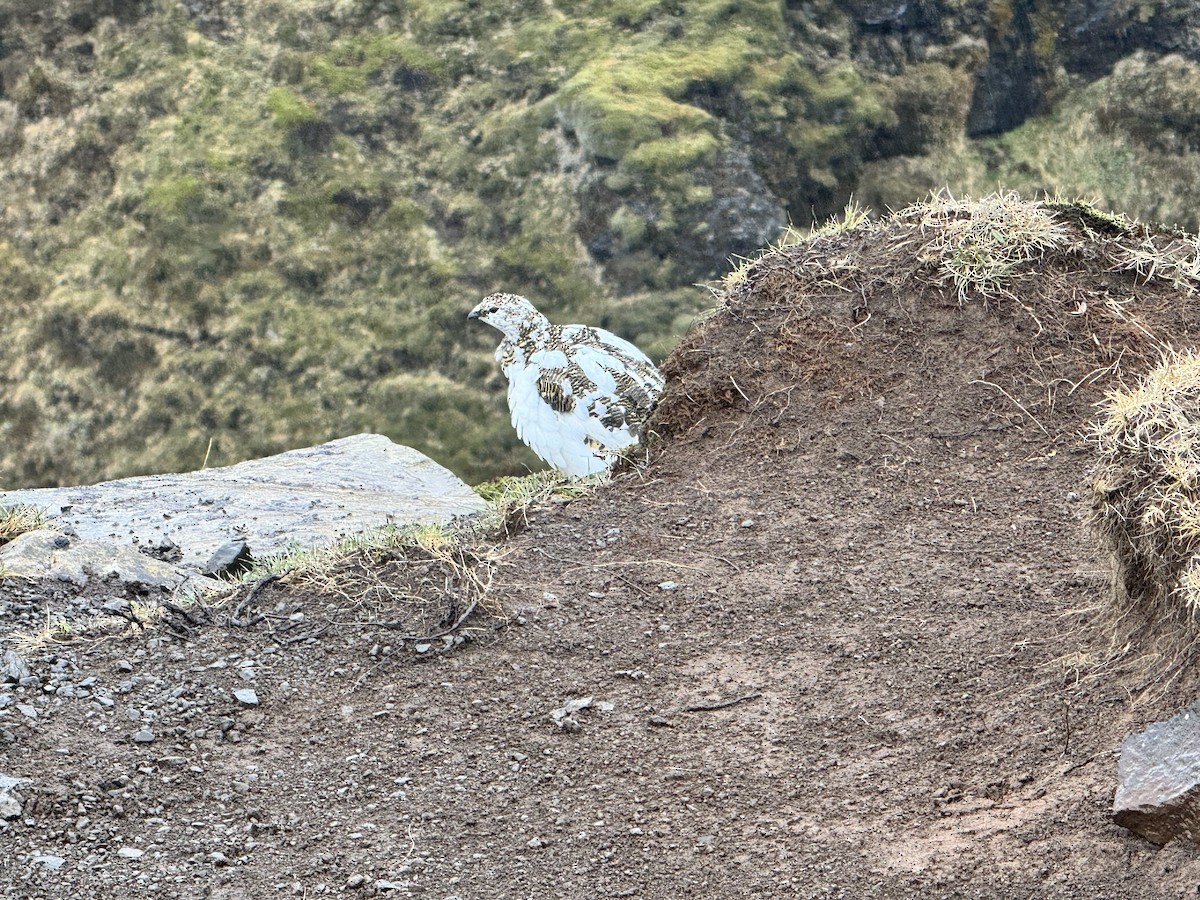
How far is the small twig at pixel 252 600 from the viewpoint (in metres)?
6.33

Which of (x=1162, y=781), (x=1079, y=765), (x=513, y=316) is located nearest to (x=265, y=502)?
(x=513, y=316)

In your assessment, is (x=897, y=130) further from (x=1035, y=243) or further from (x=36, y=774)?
(x=36, y=774)

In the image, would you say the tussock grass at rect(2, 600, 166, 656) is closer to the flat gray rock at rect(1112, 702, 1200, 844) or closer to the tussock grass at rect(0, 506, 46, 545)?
the tussock grass at rect(0, 506, 46, 545)

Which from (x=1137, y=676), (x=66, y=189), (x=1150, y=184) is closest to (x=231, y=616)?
(x=1137, y=676)

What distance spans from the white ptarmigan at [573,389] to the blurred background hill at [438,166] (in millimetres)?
7131

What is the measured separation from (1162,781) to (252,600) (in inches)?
166

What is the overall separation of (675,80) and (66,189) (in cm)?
863

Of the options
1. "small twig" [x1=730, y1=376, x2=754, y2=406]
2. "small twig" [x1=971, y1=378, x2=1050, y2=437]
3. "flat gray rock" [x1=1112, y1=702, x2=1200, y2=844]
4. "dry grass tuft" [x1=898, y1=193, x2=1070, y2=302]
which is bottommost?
"small twig" [x1=730, y1=376, x2=754, y2=406]

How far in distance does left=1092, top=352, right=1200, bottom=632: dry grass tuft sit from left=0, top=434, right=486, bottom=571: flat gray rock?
4.41 metres

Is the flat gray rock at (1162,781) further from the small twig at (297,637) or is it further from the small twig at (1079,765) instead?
the small twig at (297,637)

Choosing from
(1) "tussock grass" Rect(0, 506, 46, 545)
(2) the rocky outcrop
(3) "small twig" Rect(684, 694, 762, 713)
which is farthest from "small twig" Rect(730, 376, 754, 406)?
(1) "tussock grass" Rect(0, 506, 46, 545)

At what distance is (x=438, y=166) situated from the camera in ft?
64.5

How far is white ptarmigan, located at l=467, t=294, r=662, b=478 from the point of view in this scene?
857 centimetres

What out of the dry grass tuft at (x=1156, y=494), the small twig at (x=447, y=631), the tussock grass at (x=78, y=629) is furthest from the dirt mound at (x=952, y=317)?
the tussock grass at (x=78, y=629)
